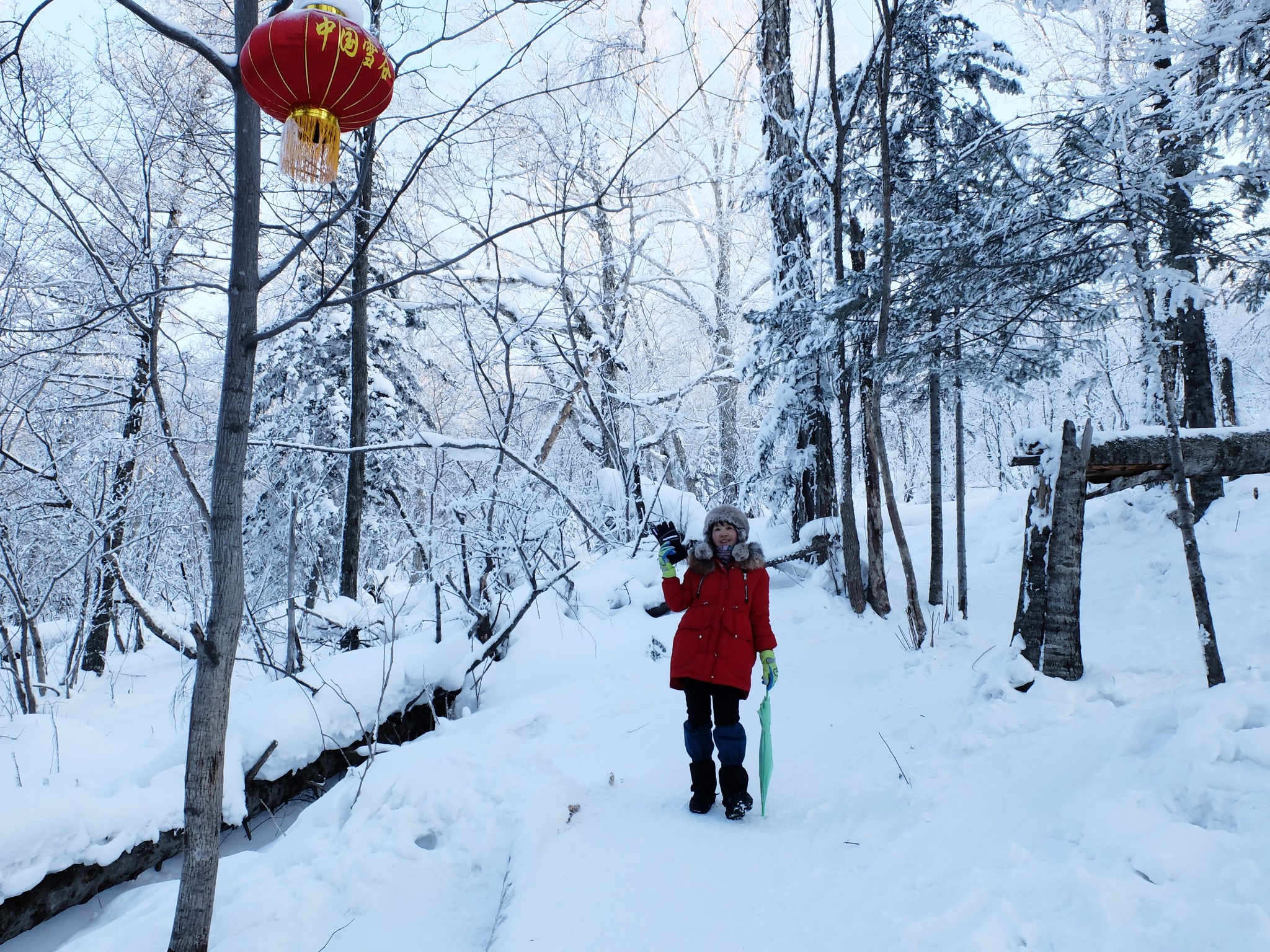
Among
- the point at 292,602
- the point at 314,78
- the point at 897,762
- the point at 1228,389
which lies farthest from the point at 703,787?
the point at 1228,389

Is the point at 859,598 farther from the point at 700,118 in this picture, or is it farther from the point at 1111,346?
the point at 1111,346

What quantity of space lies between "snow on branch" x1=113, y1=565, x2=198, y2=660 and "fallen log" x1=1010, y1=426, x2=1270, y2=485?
663 cm

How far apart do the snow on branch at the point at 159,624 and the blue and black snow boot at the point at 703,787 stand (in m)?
3.71

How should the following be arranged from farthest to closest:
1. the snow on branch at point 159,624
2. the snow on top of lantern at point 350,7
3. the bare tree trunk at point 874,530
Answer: the bare tree trunk at point 874,530, the snow on branch at point 159,624, the snow on top of lantern at point 350,7

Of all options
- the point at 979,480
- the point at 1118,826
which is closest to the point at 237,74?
the point at 1118,826

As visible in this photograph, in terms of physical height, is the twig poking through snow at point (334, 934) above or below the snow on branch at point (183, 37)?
below

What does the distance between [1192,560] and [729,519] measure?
10.2 ft

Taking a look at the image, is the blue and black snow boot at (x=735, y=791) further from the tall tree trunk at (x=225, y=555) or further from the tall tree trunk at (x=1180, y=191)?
the tall tree trunk at (x=1180, y=191)

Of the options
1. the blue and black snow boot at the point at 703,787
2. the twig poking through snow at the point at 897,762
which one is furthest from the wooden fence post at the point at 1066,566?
the blue and black snow boot at the point at 703,787

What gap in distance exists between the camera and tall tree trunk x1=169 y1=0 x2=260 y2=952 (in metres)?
2.35

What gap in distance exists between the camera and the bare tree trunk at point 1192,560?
4.13 metres

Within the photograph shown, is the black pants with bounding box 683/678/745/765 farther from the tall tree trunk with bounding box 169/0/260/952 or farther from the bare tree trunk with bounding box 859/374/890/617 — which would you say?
the bare tree trunk with bounding box 859/374/890/617

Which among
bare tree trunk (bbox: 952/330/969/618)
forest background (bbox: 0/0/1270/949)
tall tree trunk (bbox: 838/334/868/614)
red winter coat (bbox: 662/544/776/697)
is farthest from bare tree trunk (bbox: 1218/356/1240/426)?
red winter coat (bbox: 662/544/776/697)

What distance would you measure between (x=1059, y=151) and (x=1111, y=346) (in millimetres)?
27572
